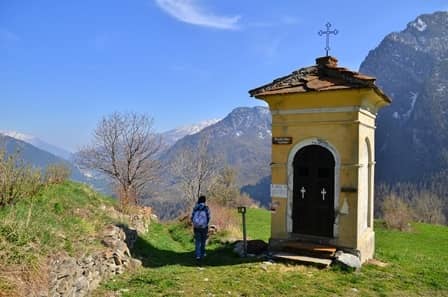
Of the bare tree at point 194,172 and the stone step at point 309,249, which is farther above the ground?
the bare tree at point 194,172

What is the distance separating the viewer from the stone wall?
6.49 meters

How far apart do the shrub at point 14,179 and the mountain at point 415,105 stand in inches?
3820

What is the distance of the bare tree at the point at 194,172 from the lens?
3362 centimetres

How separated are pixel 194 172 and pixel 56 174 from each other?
76.8 ft

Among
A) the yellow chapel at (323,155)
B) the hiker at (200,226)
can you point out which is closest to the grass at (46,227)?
the hiker at (200,226)

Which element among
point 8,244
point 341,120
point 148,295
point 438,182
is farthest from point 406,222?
point 438,182

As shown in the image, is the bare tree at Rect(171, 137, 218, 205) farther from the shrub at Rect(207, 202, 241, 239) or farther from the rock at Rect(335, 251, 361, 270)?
the rock at Rect(335, 251, 361, 270)

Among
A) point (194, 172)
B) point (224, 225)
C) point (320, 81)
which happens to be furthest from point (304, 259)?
point (194, 172)

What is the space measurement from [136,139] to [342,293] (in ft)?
78.0

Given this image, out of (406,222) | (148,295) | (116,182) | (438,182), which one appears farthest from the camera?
(438,182)

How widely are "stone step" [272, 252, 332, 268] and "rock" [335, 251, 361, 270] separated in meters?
0.23

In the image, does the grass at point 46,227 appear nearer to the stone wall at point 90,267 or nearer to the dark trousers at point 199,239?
the stone wall at point 90,267

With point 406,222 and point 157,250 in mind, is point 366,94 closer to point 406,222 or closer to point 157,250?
point 157,250

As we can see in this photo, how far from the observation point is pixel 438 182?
10269 cm
